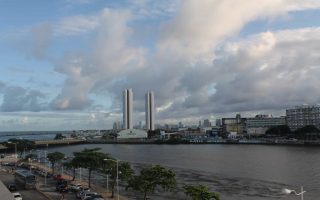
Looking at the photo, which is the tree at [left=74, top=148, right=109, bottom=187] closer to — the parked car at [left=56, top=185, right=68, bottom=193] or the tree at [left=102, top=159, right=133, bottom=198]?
the tree at [left=102, top=159, right=133, bottom=198]

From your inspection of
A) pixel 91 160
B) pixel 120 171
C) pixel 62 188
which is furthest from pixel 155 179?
pixel 91 160

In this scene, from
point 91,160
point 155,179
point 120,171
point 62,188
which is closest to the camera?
point 155,179

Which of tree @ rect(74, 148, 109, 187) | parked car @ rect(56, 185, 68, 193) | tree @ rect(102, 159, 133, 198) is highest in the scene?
tree @ rect(74, 148, 109, 187)

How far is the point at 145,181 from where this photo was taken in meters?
40.4

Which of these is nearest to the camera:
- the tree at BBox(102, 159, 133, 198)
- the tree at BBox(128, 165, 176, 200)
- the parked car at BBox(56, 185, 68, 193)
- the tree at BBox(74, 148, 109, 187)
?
the tree at BBox(128, 165, 176, 200)

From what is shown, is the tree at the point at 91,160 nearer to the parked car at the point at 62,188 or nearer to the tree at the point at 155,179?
Result: the parked car at the point at 62,188

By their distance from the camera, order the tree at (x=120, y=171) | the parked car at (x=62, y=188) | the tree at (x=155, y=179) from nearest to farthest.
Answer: the tree at (x=155, y=179)
the parked car at (x=62, y=188)
the tree at (x=120, y=171)

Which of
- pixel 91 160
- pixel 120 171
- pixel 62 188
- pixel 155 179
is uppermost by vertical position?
pixel 91 160

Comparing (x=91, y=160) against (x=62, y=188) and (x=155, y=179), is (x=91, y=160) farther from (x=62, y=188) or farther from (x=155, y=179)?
(x=155, y=179)

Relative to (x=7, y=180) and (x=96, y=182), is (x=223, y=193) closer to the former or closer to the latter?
(x=96, y=182)

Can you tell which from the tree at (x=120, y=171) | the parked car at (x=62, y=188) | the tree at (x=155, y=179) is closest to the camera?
the tree at (x=155, y=179)

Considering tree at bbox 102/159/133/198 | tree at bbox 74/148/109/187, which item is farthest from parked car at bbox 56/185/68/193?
tree at bbox 74/148/109/187

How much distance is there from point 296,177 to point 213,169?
58.8 feet

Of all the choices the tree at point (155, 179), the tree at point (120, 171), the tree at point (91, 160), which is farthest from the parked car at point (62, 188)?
the tree at point (155, 179)
